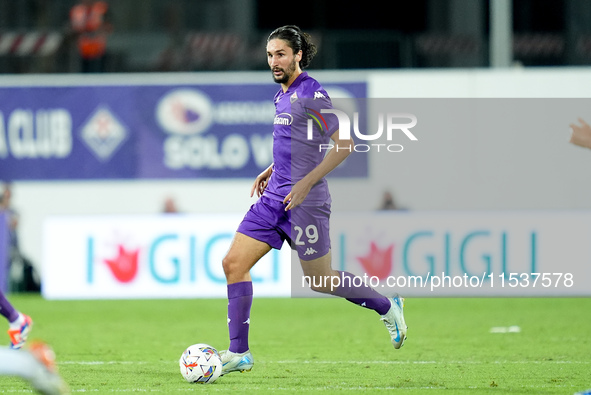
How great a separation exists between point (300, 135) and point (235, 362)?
1.45m

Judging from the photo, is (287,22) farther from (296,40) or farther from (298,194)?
(298,194)

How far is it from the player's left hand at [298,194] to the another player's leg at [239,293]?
355 mm

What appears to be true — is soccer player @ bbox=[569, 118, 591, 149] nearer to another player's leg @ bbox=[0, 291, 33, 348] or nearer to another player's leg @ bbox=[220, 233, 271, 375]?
another player's leg @ bbox=[220, 233, 271, 375]

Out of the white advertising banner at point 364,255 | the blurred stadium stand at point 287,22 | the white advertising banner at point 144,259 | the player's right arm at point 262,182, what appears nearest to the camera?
the player's right arm at point 262,182

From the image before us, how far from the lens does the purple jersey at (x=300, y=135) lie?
20.8 ft

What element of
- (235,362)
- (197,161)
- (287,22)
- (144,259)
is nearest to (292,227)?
(235,362)

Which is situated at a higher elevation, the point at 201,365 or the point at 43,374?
the point at 43,374

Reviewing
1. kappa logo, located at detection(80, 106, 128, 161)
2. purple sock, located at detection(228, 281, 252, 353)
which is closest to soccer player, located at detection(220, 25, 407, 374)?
purple sock, located at detection(228, 281, 252, 353)

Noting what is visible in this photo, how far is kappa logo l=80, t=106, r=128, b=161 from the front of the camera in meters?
16.7

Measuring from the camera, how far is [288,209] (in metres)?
6.29

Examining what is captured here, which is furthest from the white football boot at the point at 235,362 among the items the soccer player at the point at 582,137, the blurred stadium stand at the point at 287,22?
the blurred stadium stand at the point at 287,22

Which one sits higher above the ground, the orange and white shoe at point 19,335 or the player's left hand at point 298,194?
the player's left hand at point 298,194

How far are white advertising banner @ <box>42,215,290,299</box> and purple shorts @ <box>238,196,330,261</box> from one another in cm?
696

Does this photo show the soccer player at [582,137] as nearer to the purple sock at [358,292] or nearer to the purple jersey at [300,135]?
the purple jersey at [300,135]
